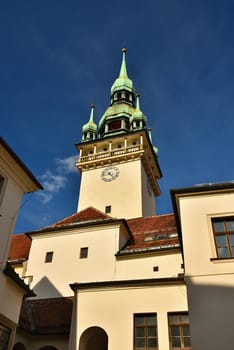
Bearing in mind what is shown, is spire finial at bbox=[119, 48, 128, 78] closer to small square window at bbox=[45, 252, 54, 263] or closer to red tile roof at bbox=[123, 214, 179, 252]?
red tile roof at bbox=[123, 214, 179, 252]

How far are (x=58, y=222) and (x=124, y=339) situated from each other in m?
11.5

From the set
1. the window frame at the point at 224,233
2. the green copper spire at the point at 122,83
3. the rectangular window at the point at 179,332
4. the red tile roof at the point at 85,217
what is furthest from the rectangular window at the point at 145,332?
the green copper spire at the point at 122,83

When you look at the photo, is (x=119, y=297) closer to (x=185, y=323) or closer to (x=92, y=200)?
(x=185, y=323)

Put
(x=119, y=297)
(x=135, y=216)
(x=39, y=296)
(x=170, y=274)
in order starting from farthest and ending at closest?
1. (x=135, y=216)
2. (x=39, y=296)
3. (x=170, y=274)
4. (x=119, y=297)

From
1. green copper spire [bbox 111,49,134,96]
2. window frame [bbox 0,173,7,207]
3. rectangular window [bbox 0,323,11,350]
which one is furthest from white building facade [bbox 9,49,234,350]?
green copper spire [bbox 111,49,134,96]

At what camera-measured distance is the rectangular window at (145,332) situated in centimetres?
1309

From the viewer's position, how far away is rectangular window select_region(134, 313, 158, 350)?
13.1 meters

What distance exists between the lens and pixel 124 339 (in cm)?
1340

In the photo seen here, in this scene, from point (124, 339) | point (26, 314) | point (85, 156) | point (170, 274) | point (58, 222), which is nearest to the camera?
point (124, 339)

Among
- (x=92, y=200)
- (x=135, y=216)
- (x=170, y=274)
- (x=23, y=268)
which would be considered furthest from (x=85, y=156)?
(x=170, y=274)

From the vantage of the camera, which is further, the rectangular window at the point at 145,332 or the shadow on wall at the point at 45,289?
the shadow on wall at the point at 45,289

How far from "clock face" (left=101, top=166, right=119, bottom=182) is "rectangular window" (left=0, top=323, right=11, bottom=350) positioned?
68.6 ft

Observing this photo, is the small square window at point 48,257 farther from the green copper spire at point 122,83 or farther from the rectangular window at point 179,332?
the green copper spire at point 122,83

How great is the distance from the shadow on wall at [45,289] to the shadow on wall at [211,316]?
35.0 feet
